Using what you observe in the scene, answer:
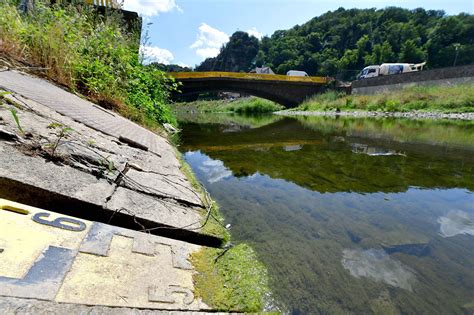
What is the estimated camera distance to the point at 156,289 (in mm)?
1214

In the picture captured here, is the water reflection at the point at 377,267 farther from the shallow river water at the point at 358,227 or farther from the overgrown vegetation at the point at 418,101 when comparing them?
the overgrown vegetation at the point at 418,101

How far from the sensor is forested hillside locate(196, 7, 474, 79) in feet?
191

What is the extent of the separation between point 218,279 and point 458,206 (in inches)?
120

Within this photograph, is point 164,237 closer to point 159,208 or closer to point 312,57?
point 159,208

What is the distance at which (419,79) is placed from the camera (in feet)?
69.7

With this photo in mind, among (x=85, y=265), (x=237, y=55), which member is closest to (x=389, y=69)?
(x=85, y=265)

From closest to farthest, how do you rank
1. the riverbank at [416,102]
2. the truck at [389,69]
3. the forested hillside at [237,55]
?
the riverbank at [416,102] → the truck at [389,69] → the forested hillside at [237,55]

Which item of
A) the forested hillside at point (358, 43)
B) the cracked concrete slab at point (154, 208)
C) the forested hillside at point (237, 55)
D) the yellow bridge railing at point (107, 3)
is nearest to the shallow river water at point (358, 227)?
the cracked concrete slab at point (154, 208)

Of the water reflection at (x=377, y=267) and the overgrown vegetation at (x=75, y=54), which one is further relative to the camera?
the overgrown vegetation at (x=75, y=54)

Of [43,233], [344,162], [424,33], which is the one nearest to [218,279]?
[43,233]

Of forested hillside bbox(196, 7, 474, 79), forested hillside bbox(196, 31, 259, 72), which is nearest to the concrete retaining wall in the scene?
forested hillside bbox(196, 7, 474, 79)

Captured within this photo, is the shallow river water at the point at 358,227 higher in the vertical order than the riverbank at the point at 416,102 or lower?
lower

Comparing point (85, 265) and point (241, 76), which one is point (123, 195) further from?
point (241, 76)

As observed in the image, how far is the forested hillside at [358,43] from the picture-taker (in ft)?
191
